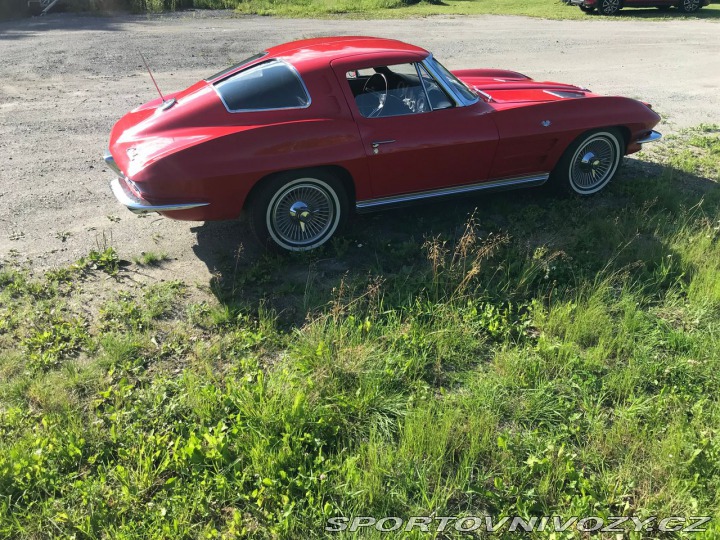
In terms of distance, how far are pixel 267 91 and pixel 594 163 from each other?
3.07 meters

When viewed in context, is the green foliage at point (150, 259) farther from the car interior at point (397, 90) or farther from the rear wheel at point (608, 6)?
the rear wheel at point (608, 6)

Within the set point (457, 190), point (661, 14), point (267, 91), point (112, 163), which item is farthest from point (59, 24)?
point (661, 14)

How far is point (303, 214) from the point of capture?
15.0 feet

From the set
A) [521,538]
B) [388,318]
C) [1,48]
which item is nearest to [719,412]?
[521,538]

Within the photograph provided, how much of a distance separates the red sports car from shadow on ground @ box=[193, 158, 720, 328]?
49.8 ft

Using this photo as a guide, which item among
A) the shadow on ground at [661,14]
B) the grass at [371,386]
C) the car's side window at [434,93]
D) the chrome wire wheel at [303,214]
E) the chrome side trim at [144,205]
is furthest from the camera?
the shadow on ground at [661,14]

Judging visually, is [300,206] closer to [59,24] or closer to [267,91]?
[267,91]

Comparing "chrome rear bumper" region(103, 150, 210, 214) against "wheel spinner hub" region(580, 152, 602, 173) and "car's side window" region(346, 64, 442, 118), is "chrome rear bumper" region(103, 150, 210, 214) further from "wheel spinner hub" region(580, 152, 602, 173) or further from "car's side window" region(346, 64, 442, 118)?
"wheel spinner hub" region(580, 152, 602, 173)

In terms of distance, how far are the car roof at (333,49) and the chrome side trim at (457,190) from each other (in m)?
1.15

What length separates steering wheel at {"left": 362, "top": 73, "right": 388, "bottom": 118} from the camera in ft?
15.5

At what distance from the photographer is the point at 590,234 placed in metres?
5.04

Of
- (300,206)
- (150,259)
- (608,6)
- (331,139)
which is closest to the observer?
(331,139)

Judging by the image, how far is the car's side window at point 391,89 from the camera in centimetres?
473

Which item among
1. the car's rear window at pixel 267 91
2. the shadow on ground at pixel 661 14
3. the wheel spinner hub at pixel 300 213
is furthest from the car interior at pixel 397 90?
the shadow on ground at pixel 661 14
